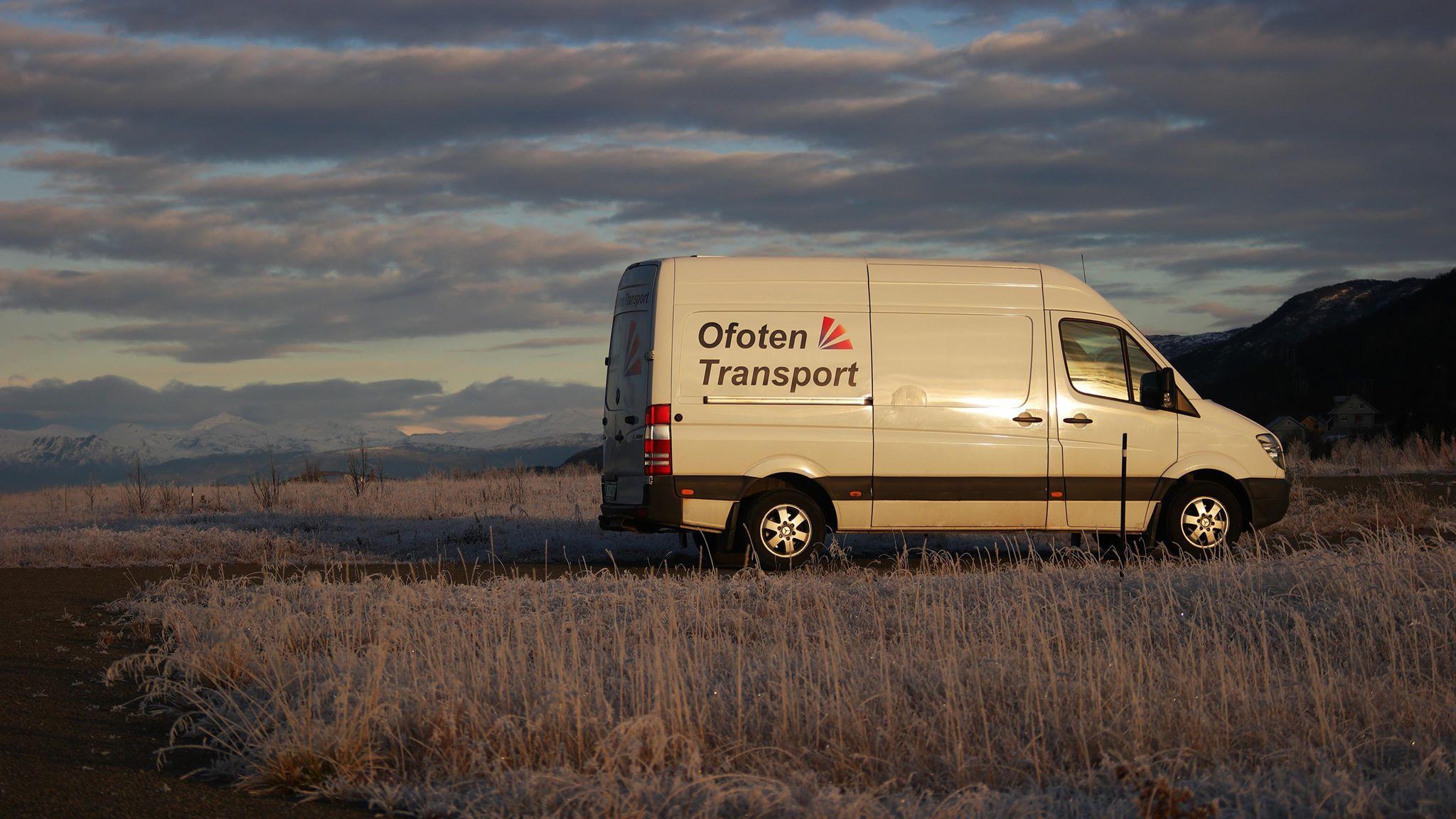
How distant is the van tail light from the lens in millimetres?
10594

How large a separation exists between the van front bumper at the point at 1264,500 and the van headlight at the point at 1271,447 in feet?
0.67

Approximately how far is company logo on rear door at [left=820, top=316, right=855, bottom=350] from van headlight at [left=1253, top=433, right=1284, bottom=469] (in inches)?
163

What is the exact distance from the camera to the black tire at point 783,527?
10812 mm

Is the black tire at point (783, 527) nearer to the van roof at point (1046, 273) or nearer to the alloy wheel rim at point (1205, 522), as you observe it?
the van roof at point (1046, 273)

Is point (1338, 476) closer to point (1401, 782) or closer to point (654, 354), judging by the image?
point (654, 354)

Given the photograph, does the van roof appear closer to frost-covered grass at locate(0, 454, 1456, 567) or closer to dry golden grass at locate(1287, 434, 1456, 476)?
frost-covered grass at locate(0, 454, 1456, 567)

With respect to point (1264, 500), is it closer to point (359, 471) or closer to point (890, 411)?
point (890, 411)

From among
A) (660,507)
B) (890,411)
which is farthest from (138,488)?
(890,411)

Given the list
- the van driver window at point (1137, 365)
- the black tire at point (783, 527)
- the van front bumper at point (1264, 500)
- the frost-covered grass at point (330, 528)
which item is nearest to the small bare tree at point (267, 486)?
the frost-covered grass at point (330, 528)

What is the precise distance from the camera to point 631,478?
10.9m

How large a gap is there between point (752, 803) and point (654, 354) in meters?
6.83

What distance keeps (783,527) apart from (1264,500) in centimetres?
459

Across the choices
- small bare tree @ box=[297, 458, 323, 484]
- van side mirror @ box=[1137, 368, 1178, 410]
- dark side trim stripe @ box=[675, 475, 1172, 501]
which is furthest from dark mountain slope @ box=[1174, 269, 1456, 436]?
dark side trim stripe @ box=[675, 475, 1172, 501]

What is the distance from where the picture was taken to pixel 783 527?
1089cm
